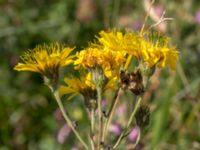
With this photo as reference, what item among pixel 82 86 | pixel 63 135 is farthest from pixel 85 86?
pixel 63 135

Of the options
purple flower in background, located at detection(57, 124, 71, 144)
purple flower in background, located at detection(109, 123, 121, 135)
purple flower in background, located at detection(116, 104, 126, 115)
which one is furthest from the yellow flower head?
purple flower in background, located at detection(116, 104, 126, 115)

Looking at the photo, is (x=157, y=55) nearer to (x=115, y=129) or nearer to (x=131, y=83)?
(x=131, y=83)

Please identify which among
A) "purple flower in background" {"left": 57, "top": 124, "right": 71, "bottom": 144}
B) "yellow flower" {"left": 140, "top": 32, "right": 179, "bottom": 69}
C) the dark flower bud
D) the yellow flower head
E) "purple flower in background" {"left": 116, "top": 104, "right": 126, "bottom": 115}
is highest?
"purple flower in background" {"left": 116, "top": 104, "right": 126, "bottom": 115}

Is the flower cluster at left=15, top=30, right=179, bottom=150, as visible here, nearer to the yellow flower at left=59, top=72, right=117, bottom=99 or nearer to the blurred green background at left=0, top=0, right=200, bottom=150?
the yellow flower at left=59, top=72, right=117, bottom=99

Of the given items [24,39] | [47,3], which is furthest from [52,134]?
[47,3]

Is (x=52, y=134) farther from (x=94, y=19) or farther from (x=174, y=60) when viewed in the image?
(x=174, y=60)

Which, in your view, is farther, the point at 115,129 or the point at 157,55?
the point at 115,129

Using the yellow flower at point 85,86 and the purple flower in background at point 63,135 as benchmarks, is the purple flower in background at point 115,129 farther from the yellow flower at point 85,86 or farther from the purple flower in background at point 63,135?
the yellow flower at point 85,86
